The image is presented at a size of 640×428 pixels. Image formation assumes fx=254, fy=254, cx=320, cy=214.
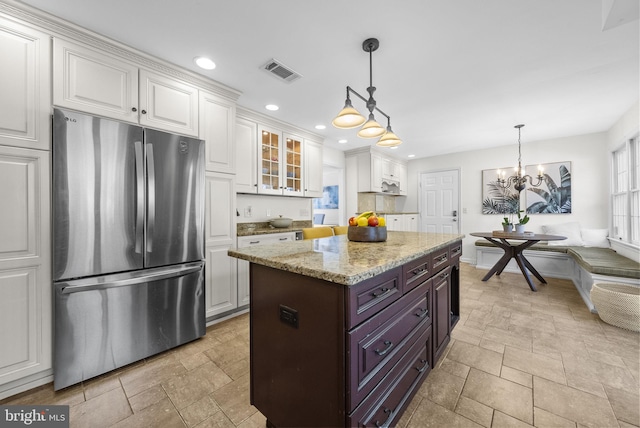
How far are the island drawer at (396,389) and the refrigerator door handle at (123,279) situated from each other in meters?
1.80

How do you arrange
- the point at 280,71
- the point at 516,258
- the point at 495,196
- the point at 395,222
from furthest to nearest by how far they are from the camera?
the point at 395,222
the point at 495,196
the point at 516,258
the point at 280,71

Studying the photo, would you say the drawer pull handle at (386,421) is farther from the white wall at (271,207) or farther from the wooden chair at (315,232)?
the white wall at (271,207)

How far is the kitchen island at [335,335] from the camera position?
0.99 meters

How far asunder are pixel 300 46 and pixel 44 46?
1.75m

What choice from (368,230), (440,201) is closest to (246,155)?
(368,230)

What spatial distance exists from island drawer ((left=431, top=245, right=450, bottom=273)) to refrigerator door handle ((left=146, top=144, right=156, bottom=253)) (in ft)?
6.97

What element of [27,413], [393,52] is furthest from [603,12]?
[27,413]

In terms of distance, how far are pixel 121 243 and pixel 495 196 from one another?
244 inches

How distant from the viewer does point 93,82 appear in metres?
1.87

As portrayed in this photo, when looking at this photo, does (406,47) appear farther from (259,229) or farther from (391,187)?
(391,187)

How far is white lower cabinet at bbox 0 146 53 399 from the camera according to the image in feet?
5.16

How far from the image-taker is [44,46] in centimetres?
171

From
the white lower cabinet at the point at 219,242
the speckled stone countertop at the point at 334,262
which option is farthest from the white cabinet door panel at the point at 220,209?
the speckled stone countertop at the point at 334,262

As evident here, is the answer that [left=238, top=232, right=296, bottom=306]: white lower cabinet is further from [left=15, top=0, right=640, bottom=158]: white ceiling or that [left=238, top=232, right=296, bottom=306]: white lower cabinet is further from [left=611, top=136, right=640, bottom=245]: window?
[left=611, top=136, right=640, bottom=245]: window
